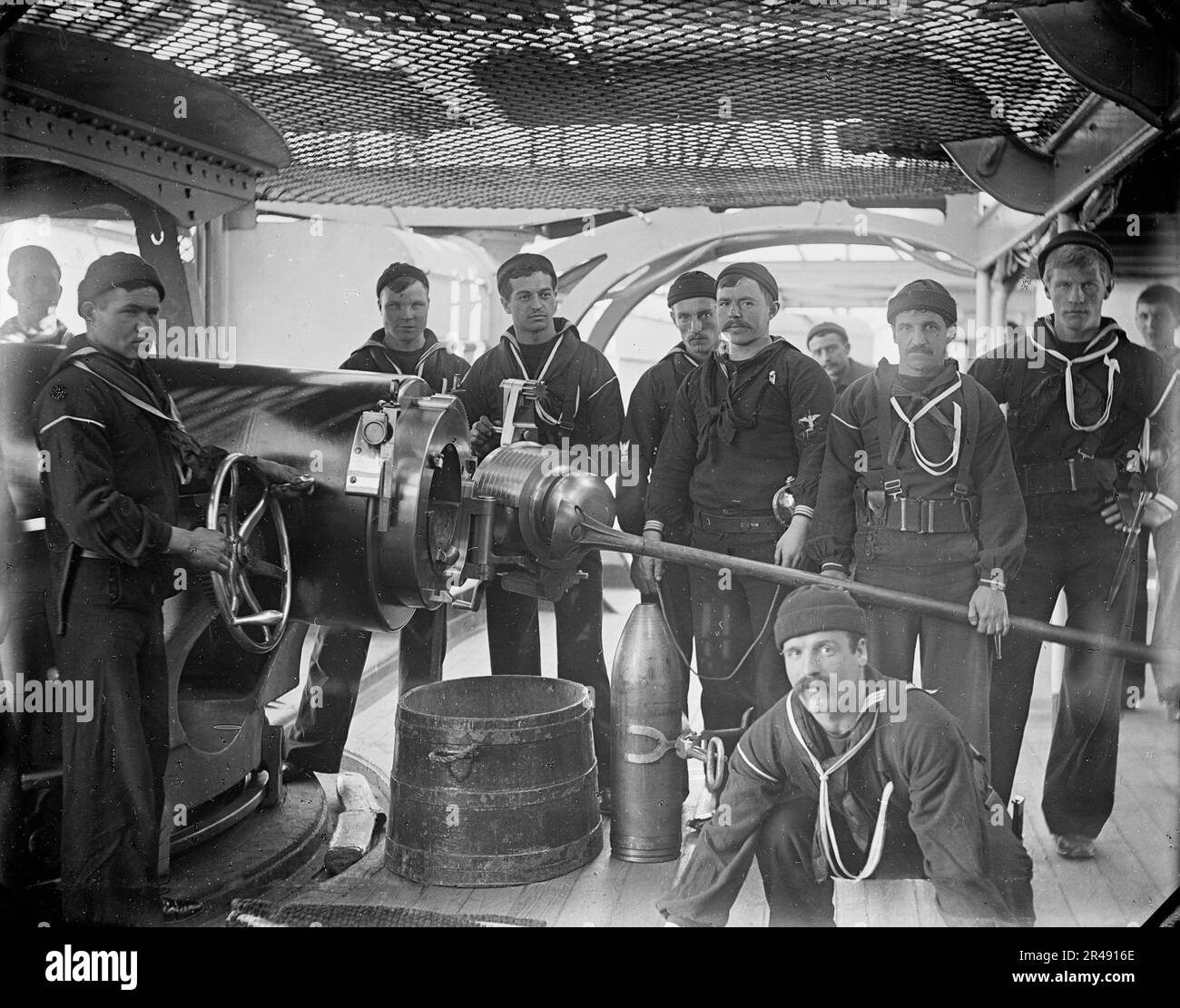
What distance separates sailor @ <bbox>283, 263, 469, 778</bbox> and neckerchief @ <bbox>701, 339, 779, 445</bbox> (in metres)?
0.76

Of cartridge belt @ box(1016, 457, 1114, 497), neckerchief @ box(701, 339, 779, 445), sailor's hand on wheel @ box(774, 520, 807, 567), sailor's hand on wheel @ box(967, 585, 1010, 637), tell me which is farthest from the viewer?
neckerchief @ box(701, 339, 779, 445)

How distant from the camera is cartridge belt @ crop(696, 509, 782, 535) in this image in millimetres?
3154

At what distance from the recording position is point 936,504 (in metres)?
2.80

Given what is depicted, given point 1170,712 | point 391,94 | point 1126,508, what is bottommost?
point 1170,712

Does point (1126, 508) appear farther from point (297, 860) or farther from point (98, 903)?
point (98, 903)

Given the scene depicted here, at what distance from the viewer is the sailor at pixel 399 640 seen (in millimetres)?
3420

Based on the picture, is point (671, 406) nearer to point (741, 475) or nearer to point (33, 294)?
point (741, 475)

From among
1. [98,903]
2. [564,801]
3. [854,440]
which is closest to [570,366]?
[854,440]

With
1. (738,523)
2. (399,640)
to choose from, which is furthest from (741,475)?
(399,640)

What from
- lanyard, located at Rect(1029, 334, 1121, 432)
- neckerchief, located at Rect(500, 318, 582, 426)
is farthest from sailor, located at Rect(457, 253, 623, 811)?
lanyard, located at Rect(1029, 334, 1121, 432)

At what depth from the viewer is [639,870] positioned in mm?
3078

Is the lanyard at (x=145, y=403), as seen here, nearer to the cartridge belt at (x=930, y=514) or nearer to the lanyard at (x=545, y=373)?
the lanyard at (x=545, y=373)

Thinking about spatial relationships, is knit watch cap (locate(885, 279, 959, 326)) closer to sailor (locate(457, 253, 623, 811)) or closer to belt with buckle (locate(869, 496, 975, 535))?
belt with buckle (locate(869, 496, 975, 535))
